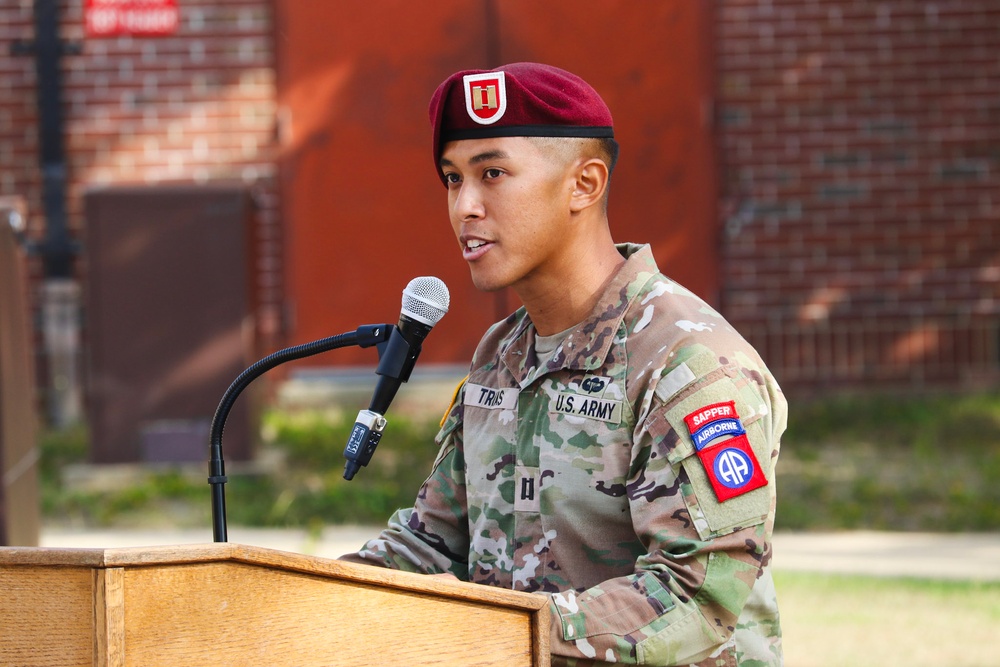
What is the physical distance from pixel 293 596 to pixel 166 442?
589 centimetres

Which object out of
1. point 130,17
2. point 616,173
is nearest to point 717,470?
point 616,173

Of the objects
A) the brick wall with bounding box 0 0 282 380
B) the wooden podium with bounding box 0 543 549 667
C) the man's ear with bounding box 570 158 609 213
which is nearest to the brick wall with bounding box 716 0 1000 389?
the brick wall with bounding box 0 0 282 380

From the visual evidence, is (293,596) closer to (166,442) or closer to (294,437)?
(166,442)

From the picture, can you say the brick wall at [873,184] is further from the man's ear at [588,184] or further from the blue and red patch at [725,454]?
the blue and red patch at [725,454]

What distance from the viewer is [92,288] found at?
7.42m

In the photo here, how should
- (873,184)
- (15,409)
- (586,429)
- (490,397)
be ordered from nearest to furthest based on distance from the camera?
(586,429)
(490,397)
(15,409)
(873,184)

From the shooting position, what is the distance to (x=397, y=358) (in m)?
2.27

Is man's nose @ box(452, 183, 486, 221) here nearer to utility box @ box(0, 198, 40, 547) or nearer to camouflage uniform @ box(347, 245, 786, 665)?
camouflage uniform @ box(347, 245, 786, 665)

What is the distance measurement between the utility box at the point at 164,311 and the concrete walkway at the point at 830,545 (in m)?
0.95

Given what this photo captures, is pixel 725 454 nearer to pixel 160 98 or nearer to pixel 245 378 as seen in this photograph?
pixel 245 378

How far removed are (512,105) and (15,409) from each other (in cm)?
329

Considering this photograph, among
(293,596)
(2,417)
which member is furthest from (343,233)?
(293,596)

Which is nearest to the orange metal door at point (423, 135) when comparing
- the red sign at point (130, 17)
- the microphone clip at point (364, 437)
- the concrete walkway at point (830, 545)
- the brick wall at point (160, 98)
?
the brick wall at point (160, 98)

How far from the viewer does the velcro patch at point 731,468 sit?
218 centimetres
